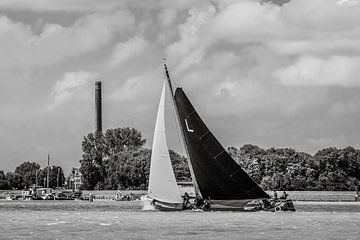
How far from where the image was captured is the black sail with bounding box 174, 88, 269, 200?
98938 mm

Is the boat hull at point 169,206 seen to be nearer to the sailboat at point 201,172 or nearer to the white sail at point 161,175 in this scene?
the sailboat at point 201,172

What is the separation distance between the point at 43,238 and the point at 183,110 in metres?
37.2

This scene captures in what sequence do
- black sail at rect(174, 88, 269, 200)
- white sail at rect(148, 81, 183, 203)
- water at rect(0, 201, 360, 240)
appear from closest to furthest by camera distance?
water at rect(0, 201, 360, 240) → black sail at rect(174, 88, 269, 200) → white sail at rect(148, 81, 183, 203)

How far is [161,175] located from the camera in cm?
9931

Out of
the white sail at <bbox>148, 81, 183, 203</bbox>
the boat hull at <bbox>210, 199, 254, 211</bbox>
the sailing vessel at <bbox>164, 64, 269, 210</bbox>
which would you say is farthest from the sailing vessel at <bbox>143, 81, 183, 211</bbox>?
the boat hull at <bbox>210, 199, 254, 211</bbox>

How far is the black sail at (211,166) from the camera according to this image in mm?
98938

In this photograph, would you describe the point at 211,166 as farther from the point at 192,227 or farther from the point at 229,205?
the point at 192,227

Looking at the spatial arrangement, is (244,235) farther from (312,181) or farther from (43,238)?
(312,181)

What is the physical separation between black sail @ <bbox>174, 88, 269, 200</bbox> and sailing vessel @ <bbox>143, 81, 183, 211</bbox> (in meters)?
2.49

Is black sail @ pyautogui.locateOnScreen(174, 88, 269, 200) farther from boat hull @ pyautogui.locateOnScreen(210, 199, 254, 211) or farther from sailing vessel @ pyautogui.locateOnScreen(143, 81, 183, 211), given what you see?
sailing vessel @ pyautogui.locateOnScreen(143, 81, 183, 211)

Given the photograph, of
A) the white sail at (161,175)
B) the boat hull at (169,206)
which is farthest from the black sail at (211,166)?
the boat hull at (169,206)

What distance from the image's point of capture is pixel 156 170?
327ft

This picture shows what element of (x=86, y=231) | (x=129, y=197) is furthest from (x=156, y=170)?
(x=129, y=197)

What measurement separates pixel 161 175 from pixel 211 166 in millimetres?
5394
